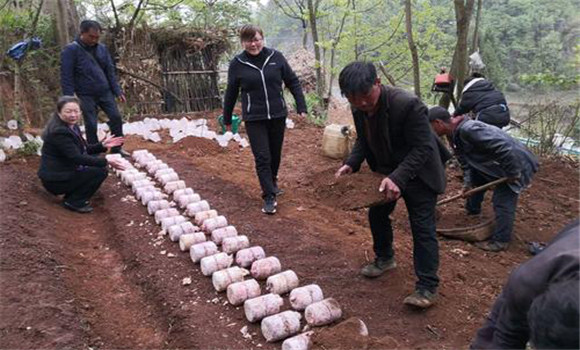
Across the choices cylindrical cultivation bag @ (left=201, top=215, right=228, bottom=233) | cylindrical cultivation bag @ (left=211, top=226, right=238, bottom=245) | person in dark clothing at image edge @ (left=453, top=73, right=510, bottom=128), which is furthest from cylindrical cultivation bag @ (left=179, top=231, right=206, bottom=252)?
person in dark clothing at image edge @ (left=453, top=73, right=510, bottom=128)

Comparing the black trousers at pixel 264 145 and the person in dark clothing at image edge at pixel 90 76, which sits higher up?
the person in dark clothing at image edge at pixel 90 76

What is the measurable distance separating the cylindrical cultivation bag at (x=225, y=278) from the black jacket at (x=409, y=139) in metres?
1.33

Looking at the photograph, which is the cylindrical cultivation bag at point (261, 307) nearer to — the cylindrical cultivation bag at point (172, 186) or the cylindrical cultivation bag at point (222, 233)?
the cylindrical cultivation bag at point (222, 233)

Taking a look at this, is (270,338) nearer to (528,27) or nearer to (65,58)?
(65,58)

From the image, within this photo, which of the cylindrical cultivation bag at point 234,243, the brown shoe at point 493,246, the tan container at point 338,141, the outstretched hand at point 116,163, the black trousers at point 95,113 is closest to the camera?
the cylindrical cultivation bag at point 234,243

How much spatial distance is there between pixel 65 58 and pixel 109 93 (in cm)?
69

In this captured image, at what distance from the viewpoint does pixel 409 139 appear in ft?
8.95

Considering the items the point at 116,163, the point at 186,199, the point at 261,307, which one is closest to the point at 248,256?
the point at 261,307

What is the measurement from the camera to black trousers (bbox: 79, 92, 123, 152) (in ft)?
18.4

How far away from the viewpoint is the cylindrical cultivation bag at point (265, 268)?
335 cm

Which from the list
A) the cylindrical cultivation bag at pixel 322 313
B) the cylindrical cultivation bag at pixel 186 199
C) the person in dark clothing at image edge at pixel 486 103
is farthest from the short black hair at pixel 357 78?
the person in dark clothing at image edge at pixel 486 103

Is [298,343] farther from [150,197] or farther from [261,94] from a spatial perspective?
[150,197]

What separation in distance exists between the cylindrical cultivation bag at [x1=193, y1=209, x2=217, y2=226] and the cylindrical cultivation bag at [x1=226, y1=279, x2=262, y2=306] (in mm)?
1216

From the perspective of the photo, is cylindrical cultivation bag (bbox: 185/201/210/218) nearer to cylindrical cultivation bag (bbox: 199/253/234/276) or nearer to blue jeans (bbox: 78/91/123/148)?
cylindrical cultivation bag (bbox: 199/253/234/276)
